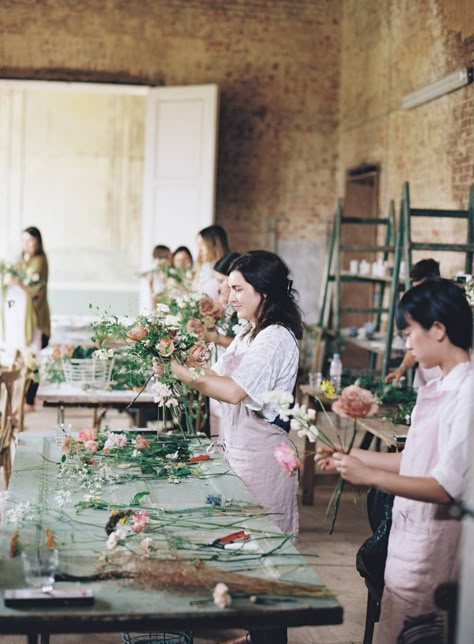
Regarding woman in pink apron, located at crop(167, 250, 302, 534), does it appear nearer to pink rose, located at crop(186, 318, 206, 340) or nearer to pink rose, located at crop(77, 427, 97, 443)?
pink rose, located at crop(186, 318, 206, 340)

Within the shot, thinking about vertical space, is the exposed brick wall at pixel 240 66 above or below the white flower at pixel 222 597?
above

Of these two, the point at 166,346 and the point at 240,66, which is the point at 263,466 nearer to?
the point at 166,346

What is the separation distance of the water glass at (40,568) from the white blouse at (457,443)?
1.03 metres

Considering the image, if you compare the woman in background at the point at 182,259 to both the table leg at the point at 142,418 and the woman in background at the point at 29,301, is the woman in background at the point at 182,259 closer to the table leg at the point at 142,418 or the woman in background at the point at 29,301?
the woman in background at the point at 29,301

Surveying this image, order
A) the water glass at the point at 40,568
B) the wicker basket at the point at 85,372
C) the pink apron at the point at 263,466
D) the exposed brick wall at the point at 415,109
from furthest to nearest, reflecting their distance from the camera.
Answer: the exposed brick wall at the point at 415,109
the wicker basket at the point at 85,372
the pink apron at the point at 263,466
the water glass at the point at 40,568

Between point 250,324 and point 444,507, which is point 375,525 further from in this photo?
point 444,507

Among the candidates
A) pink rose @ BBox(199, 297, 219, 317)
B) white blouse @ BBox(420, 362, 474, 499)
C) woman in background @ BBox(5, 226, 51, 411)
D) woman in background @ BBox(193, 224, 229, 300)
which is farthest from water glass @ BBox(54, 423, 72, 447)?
woman in background @ BBox(5, 226, 51, 411)

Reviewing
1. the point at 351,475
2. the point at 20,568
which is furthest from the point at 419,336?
the point at 20,568

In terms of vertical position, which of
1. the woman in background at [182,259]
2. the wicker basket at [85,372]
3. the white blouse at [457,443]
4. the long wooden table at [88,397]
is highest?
the woman in background at [182,259]

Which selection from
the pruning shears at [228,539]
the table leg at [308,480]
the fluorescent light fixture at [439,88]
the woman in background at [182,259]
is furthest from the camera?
the woman in background at [182,259]

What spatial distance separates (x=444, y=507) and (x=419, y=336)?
0.49 metres

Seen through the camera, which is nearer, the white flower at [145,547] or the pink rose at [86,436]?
the white flower at [145,547]

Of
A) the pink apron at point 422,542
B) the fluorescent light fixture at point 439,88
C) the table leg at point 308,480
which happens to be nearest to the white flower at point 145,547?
the pink apron at point 422,542

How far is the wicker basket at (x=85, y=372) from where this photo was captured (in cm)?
604
